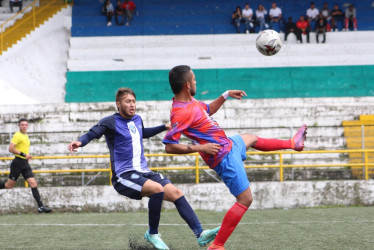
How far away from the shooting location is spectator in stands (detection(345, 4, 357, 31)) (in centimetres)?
2441

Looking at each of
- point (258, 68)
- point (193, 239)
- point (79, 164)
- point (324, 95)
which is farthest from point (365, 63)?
point (193, 239)

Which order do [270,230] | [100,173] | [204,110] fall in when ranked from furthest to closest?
[100,173]
[270,230]
[204,110]

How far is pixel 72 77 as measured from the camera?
22812 millimetres

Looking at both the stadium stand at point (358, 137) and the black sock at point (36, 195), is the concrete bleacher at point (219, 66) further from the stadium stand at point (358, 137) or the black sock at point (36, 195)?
the black sock at point (36, 195)

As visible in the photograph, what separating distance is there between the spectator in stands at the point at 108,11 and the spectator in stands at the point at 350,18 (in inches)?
372

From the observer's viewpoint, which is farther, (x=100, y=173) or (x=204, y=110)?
(x=100, y=173)

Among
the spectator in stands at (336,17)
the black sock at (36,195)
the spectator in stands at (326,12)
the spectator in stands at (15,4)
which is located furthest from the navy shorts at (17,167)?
the spectator in stands at (336,17)

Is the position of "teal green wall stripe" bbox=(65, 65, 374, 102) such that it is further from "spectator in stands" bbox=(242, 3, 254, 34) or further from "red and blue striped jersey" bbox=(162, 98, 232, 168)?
"red and blue striped jersey" bbox=(162, 98, 232, 168)

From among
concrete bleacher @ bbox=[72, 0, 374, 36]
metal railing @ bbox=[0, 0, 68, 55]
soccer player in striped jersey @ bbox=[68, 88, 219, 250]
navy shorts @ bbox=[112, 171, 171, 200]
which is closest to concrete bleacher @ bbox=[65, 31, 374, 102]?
concrete bleacher @ bbox=[72, 0, 374, 36]

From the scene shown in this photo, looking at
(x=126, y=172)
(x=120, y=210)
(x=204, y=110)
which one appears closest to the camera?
(x=204, y=110)

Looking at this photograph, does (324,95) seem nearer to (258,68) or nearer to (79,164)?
(258,68)

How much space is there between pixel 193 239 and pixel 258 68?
15.9 metres

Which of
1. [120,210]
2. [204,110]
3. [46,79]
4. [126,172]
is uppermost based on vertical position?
[46,79]

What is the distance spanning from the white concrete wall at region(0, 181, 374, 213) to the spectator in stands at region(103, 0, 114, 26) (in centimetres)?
1288
